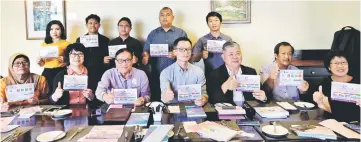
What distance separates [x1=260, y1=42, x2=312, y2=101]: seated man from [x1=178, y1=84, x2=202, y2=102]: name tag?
2.48ft

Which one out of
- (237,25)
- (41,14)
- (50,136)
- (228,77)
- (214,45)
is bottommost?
(50,136)

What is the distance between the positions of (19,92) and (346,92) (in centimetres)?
219

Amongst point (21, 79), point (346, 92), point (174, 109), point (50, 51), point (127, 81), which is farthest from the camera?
point (50, 51)

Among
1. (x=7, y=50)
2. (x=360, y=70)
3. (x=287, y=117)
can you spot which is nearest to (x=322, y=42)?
(x=360, y=70)

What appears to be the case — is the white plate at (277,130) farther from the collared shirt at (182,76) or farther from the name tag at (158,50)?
the name tag at (158,50)

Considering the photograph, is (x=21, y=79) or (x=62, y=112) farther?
(x=21, y=79)

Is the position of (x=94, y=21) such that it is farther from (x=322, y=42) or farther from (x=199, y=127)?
(x=322, y=42)

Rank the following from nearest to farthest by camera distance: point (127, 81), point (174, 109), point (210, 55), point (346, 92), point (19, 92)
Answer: point (346, 92), point (174, 109), point (19, 92), point (127, 81), point (210, 55)

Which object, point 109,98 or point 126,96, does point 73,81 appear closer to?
point 109,98

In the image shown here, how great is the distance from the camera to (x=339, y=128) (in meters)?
1.51

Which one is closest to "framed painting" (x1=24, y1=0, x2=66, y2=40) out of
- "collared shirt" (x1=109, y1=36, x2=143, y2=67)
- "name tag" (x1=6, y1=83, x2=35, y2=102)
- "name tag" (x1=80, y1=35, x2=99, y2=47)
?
"name tag" (x1=80, y1=35, x2=99, y2=47)

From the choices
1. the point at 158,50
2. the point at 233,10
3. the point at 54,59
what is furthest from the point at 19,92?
the point at 233,10

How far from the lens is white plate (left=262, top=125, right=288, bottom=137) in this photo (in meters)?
1.41

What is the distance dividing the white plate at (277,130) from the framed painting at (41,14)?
3.20 m
